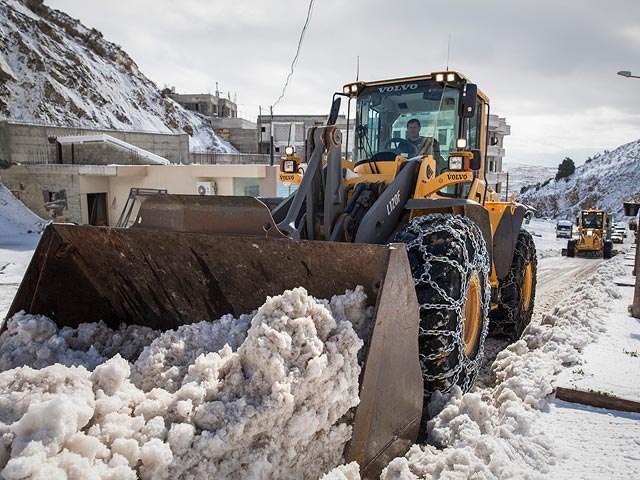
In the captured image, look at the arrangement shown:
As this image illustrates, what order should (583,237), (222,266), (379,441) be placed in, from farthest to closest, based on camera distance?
1. (583,237)
2. (222,266)
3. (379,441)

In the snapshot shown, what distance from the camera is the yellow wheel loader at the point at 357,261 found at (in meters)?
2.54

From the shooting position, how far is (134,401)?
2.12 meters

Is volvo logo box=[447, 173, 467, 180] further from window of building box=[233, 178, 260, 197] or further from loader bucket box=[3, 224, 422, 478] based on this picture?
window of building box=[233, 178, 260, 197]

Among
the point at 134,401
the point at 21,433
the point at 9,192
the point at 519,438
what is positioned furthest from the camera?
the point at 9,192

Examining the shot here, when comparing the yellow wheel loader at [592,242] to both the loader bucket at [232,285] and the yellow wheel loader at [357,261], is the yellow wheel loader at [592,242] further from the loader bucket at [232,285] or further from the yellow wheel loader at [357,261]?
the loader bucket at [232,285]

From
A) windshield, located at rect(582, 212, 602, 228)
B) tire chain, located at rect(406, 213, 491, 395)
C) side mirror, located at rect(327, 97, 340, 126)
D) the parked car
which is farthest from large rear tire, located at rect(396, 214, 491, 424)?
the parked car

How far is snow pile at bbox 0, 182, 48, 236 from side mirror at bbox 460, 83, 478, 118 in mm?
14078

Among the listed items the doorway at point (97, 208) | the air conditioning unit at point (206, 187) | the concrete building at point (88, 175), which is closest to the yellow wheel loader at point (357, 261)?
the air conditioning unit at point (206, 187)

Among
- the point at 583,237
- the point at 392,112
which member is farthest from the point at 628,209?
the point at 583,237

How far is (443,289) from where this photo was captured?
9.80 feet

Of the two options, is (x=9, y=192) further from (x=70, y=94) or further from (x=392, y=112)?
(x=392, y=112)

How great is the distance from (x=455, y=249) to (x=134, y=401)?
2012 millimetres

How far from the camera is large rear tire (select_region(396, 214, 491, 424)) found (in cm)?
292

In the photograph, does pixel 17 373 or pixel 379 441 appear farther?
pixel 379 441
